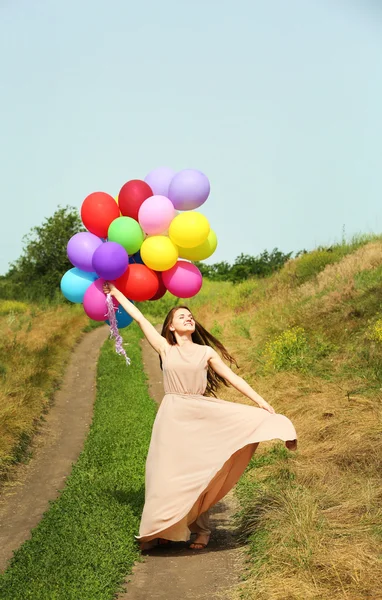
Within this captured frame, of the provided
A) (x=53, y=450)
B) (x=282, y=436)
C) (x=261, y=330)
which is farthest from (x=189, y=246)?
(x=261, y=330)

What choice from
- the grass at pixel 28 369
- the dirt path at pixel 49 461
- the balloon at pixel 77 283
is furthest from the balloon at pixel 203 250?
the grass at pixel 28 369

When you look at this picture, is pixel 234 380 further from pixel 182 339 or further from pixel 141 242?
pixel 141 242

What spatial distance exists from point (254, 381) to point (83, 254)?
7105mm

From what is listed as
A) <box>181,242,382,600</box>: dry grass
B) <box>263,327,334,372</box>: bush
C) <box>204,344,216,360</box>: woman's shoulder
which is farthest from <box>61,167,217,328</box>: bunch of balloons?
<box>263,327,334,372</box>: bush

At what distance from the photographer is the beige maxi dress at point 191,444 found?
20.6 feet

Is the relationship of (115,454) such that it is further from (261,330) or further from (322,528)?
(261,330)

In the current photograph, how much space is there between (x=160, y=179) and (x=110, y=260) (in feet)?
3.90

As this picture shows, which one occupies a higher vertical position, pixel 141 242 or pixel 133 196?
pixel 133 196

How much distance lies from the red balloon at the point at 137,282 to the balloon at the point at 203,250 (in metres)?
0.39

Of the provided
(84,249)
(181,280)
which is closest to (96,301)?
(84,249)

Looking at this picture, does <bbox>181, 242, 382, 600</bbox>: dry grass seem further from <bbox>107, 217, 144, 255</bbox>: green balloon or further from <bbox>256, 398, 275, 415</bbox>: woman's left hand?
<bbox>107, 217, 144, 255</bbox>: green balloon

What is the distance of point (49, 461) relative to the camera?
10.7 metres

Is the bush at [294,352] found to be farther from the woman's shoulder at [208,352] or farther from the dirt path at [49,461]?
the woman's shoulder at [208,352]

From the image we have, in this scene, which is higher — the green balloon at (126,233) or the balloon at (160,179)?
the balloon at (160,179)
